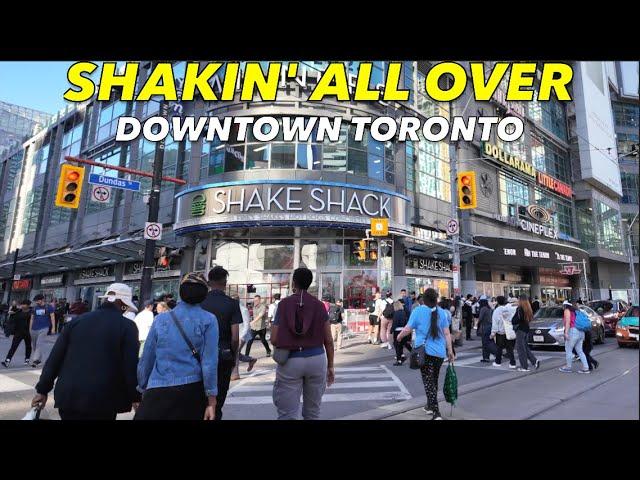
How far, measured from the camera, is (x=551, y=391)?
766 centimetres

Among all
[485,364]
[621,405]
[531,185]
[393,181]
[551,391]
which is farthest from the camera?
[531,185]

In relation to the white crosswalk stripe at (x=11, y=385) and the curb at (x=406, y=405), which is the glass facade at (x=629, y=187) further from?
the white crosswalk stripe at (x=11, y=385)

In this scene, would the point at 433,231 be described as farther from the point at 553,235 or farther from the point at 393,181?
the point at 553,235

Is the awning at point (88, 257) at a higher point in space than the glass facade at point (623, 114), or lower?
lower

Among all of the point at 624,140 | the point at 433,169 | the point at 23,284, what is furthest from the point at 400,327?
the point at 624,140

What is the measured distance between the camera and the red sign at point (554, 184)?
3736 centimetres

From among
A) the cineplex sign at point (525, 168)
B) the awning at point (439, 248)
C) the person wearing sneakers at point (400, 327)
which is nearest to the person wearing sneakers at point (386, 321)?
the person wearing sneakers at point (400, 327)

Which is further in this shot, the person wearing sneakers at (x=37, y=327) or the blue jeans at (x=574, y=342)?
the person wearing sneakers at (x=37, y=327)

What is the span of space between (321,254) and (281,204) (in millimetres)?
3553

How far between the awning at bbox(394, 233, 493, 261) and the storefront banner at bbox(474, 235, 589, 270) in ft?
3.00

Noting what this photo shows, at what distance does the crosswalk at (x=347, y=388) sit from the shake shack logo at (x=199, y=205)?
39.1 ft
